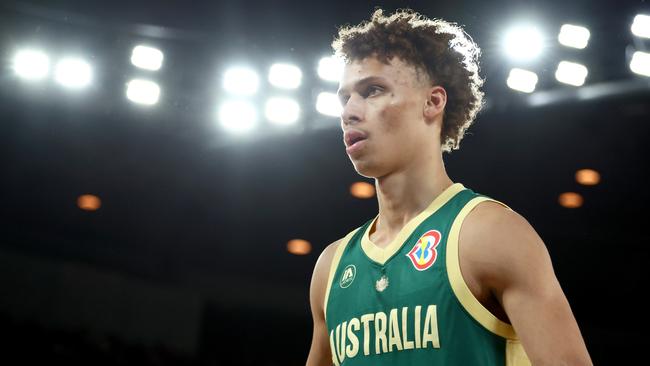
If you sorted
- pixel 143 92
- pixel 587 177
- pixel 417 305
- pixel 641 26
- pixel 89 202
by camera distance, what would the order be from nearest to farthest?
pixel 417 305
pixel 641 26
pixel 143 92
pixel 587 177
pixel 89 202

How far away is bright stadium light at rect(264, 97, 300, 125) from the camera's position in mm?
7207

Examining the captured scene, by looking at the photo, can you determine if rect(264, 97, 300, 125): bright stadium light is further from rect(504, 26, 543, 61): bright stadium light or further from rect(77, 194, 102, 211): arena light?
rect(77, 194, 102, 211): arena light

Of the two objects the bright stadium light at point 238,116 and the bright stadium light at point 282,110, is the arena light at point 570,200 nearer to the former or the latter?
the bright stadium light at point 282,110

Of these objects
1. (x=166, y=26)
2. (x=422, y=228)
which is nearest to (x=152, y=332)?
(x=166, y=26)

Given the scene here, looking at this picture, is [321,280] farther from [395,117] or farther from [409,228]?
→ [395,117]

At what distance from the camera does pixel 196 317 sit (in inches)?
448

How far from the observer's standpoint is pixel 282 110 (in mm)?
7266

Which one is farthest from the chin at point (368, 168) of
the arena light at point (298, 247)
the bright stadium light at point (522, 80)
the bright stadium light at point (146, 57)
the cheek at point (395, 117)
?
the arena light at point (298, 247)

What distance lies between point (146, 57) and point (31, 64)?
0.94 m

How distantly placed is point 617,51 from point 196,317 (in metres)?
7.28

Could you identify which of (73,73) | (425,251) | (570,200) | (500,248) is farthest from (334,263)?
(570,200)

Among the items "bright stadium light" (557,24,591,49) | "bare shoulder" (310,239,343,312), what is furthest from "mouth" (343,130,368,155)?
"bright stadium light" (557,24,591,49)

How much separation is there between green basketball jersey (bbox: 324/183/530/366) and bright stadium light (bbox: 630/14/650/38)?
13.6 ft

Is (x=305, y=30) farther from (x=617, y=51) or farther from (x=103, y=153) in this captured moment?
(x=103, y=153)
